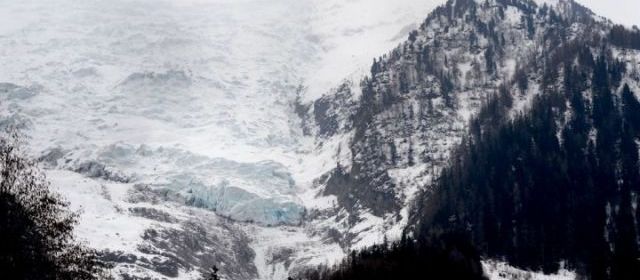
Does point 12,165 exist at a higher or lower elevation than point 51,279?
higher

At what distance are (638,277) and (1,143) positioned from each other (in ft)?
502

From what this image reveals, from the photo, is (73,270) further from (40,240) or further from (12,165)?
(12,165)

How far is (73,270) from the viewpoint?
94.9 metres

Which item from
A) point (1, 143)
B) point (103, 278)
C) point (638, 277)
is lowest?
point (638, 277)

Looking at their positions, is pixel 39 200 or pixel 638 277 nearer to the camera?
pixel 39 200

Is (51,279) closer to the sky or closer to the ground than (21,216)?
closer to the ground

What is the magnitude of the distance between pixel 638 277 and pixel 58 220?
147131mm

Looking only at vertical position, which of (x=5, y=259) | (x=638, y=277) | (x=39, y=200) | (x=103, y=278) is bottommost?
(x=638, y=277)

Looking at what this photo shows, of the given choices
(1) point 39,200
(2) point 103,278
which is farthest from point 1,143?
(2) point 103,278

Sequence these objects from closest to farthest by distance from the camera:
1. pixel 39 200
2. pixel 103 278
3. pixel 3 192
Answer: pixel 3 192 → pixel 39 200 → pixel 103 278

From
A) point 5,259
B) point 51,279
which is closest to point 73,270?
point 51,279

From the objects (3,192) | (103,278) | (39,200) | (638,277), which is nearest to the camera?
(3,192)

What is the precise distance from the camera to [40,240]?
298 feet

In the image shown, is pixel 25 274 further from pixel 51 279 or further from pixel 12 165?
pixel 12 165
